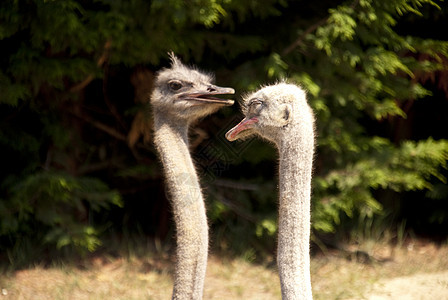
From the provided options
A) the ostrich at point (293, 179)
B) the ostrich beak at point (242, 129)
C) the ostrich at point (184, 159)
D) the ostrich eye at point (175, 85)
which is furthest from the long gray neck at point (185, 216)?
the ostrich at point (293, 179)

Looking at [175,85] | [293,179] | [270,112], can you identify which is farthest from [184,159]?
[293,179]

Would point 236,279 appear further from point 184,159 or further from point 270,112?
point 270,112

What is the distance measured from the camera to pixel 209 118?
518cm

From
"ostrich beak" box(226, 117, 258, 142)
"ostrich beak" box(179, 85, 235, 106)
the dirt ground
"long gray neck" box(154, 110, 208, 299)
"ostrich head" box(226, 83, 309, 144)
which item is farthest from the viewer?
the dirt ground

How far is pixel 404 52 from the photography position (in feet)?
16.4

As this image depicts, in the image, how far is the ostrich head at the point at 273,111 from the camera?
2.30m

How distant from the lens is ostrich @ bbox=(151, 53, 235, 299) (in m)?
2.71

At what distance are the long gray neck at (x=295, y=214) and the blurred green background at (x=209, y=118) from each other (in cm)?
163

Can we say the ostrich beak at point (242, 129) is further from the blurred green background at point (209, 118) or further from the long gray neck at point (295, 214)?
the blurred green background at point (209, 118)

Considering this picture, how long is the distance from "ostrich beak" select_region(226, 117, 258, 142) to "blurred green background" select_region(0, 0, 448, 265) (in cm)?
134

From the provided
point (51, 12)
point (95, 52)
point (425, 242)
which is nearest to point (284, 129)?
point (51, 12)

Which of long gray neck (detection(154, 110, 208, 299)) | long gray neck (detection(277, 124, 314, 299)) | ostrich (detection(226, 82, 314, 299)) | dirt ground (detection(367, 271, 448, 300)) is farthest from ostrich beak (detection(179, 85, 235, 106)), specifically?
dirt ground (detection(367, 271, 448, 300))

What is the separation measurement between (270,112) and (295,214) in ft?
1.48

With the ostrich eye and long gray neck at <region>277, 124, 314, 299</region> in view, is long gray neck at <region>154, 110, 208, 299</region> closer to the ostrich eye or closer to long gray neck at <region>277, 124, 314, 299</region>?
the ostrich eye
